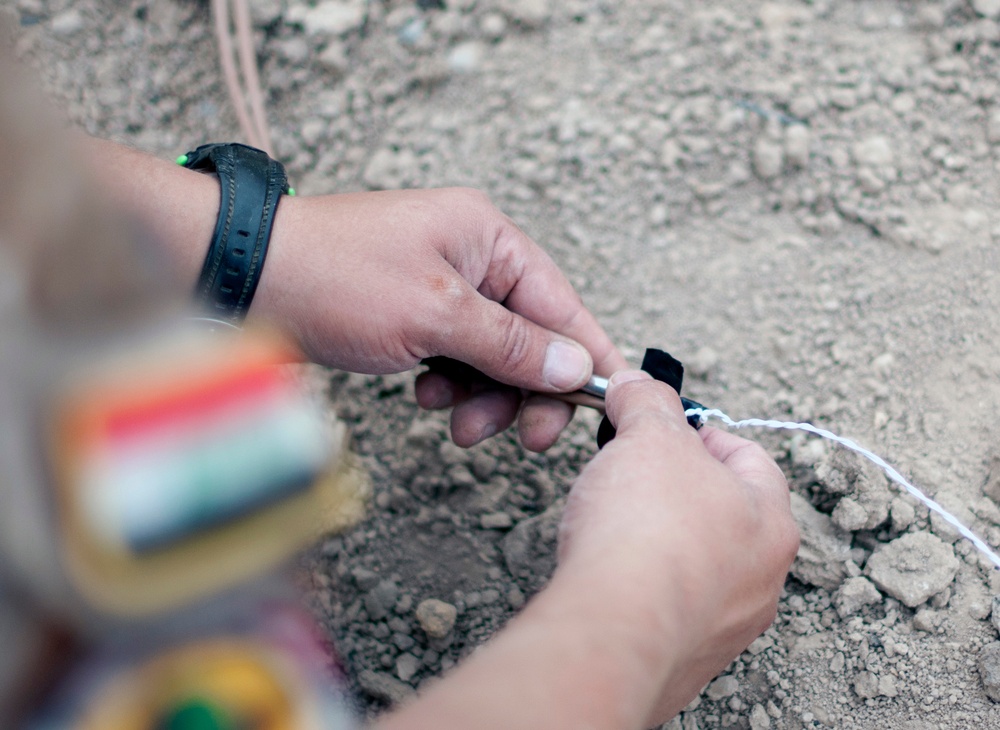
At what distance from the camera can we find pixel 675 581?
89 cm

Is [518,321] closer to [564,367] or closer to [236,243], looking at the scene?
[564,367]

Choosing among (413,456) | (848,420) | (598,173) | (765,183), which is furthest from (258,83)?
(848,420)

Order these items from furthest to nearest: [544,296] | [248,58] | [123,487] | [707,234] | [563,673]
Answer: [248,58] < [707,234] < [544,296] < [563,673] < [123,487]

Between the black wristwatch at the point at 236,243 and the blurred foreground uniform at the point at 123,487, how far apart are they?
0.59 m

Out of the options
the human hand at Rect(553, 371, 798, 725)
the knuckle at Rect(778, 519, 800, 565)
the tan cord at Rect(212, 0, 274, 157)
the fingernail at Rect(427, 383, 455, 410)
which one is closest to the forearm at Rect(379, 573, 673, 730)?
the human hand at Rect(553, 371, 798, 725)

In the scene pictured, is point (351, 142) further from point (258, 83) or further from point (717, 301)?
point (717, 301)

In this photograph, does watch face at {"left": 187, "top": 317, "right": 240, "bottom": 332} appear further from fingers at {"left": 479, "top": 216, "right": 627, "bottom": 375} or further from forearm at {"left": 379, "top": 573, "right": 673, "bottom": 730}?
forearm at {"left": 379, "top": 573, "right": 673, "bottom": 730}

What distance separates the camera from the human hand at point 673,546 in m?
0.86

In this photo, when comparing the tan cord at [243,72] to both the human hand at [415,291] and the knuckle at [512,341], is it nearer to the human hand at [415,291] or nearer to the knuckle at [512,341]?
the human hand at [415,291]

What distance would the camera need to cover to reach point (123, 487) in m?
0.60

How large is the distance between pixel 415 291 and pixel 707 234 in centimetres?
73

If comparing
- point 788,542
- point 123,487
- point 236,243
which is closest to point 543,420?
point 788,542

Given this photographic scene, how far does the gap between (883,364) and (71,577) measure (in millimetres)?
1344

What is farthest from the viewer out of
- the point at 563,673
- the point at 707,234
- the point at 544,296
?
→ the point at 707,234
